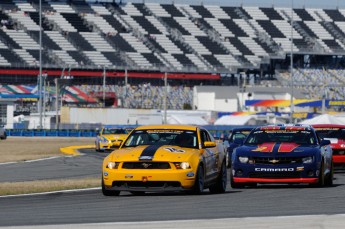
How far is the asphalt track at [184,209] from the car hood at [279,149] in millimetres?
693

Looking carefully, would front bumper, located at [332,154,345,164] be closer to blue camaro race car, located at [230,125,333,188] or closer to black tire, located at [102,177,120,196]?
blue camaro race car, located at [230,125,333,188]

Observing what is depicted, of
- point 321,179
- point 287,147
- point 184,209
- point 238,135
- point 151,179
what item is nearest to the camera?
point 184,209

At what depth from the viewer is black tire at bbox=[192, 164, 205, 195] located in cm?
1788

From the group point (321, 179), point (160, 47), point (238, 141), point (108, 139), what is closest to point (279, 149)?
point (321, 179)

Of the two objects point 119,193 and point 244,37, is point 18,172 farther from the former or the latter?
point 244,37

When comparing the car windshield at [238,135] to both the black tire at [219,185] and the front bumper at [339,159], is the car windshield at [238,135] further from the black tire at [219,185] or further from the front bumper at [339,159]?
the black tire at [219,185]

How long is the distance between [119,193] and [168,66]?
277 ft

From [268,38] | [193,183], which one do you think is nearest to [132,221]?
[193,183]

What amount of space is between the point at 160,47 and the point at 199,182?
86330mm

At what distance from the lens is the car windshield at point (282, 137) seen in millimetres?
21188

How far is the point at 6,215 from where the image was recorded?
555 inches

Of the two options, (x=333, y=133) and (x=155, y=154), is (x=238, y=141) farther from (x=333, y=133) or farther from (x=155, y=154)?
(x=155, y=154)

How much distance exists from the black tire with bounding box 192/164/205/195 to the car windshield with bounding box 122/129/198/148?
71 centimetres

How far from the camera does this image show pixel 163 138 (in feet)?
62.3
